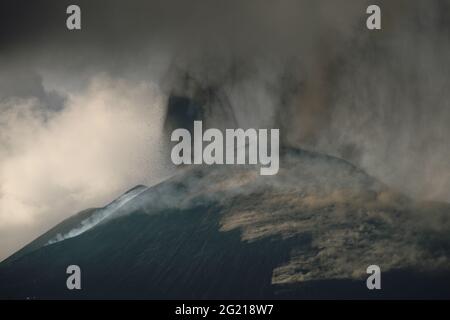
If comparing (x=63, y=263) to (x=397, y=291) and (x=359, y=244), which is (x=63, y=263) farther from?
(x=397, y=291)

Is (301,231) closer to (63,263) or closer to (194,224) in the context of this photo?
(194,224)
